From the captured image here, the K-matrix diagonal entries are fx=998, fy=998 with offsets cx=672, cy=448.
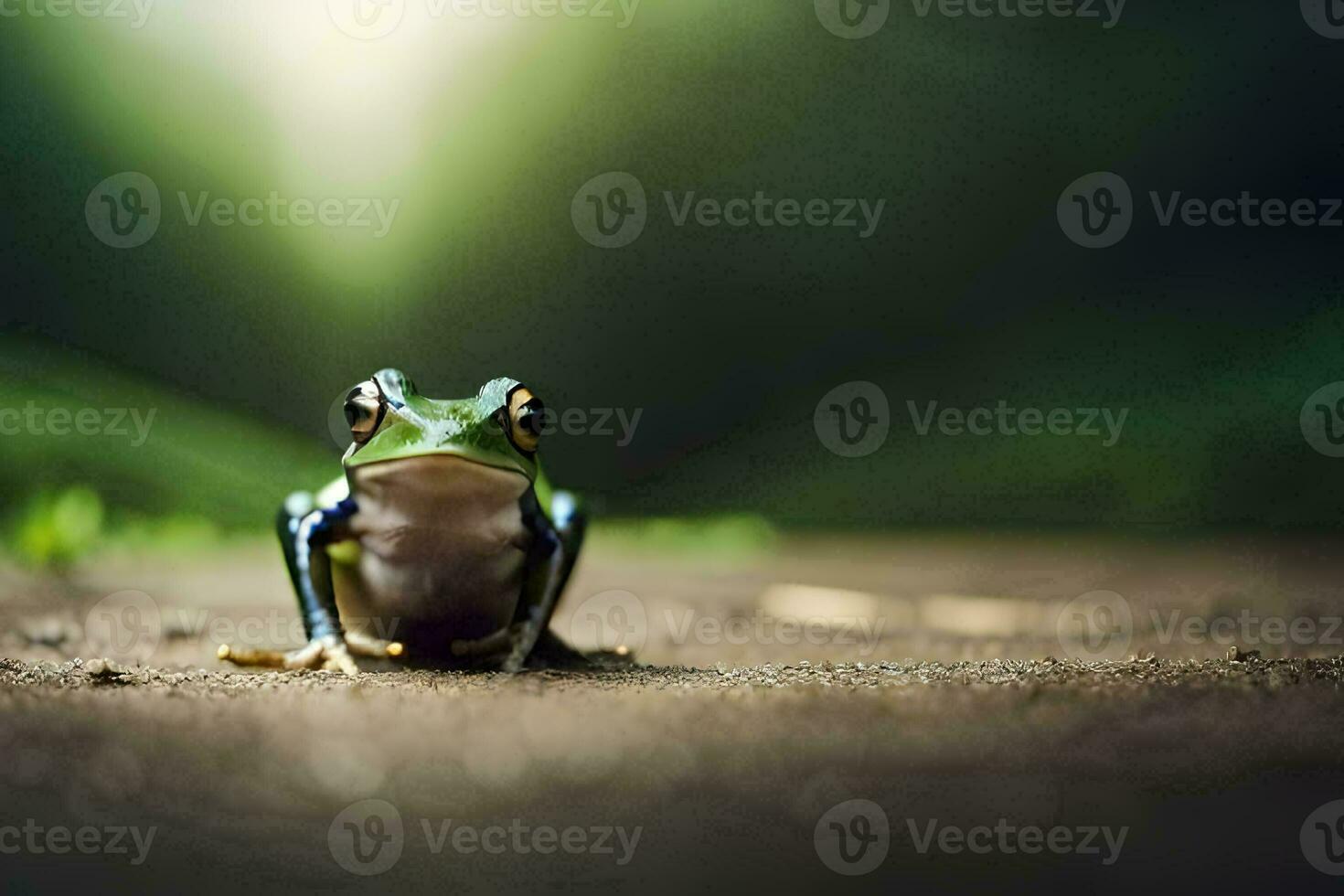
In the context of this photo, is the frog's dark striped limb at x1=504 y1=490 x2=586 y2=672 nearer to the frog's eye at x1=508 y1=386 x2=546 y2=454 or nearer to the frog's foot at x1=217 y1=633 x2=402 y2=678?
the frog's eye at x1=508 y1=386 x2=546 y2=454

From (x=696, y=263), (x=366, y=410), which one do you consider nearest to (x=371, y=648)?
(x=366, y=410)

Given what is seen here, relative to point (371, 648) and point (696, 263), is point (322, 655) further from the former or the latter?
point (696, 263)

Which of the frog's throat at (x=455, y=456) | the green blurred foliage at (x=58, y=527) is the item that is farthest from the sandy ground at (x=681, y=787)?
the green blurred foliage at (x=58, y=527)

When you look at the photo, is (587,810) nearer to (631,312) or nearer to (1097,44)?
(631,312)

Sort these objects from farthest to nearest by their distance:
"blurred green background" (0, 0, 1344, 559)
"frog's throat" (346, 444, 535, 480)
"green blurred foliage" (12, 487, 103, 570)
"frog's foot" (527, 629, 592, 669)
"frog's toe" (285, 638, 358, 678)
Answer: "blurred green background" (0, 0, 1344, 559)
"green blurred foliage" (12, 487, 103, 570)
"frog's foot" (527, 629, 592, 669)
"frog's toe" (285, 638, 358, 678)
"frog's throat" (346, 444, 535, 480)

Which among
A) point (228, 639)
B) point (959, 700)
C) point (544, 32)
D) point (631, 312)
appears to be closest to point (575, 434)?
point (631, 312)

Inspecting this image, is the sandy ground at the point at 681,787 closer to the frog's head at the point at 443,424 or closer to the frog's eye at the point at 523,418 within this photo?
the frog's head at the point at 443,424

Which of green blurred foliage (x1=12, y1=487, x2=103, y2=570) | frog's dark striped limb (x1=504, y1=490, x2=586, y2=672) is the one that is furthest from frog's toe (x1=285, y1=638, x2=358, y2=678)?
green blurred foliage (x1=12, y1=487, x2=103, y2=570)

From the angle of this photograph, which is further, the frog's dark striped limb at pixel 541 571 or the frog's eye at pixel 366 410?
the frog's dark striped limb at pixel 541 571
